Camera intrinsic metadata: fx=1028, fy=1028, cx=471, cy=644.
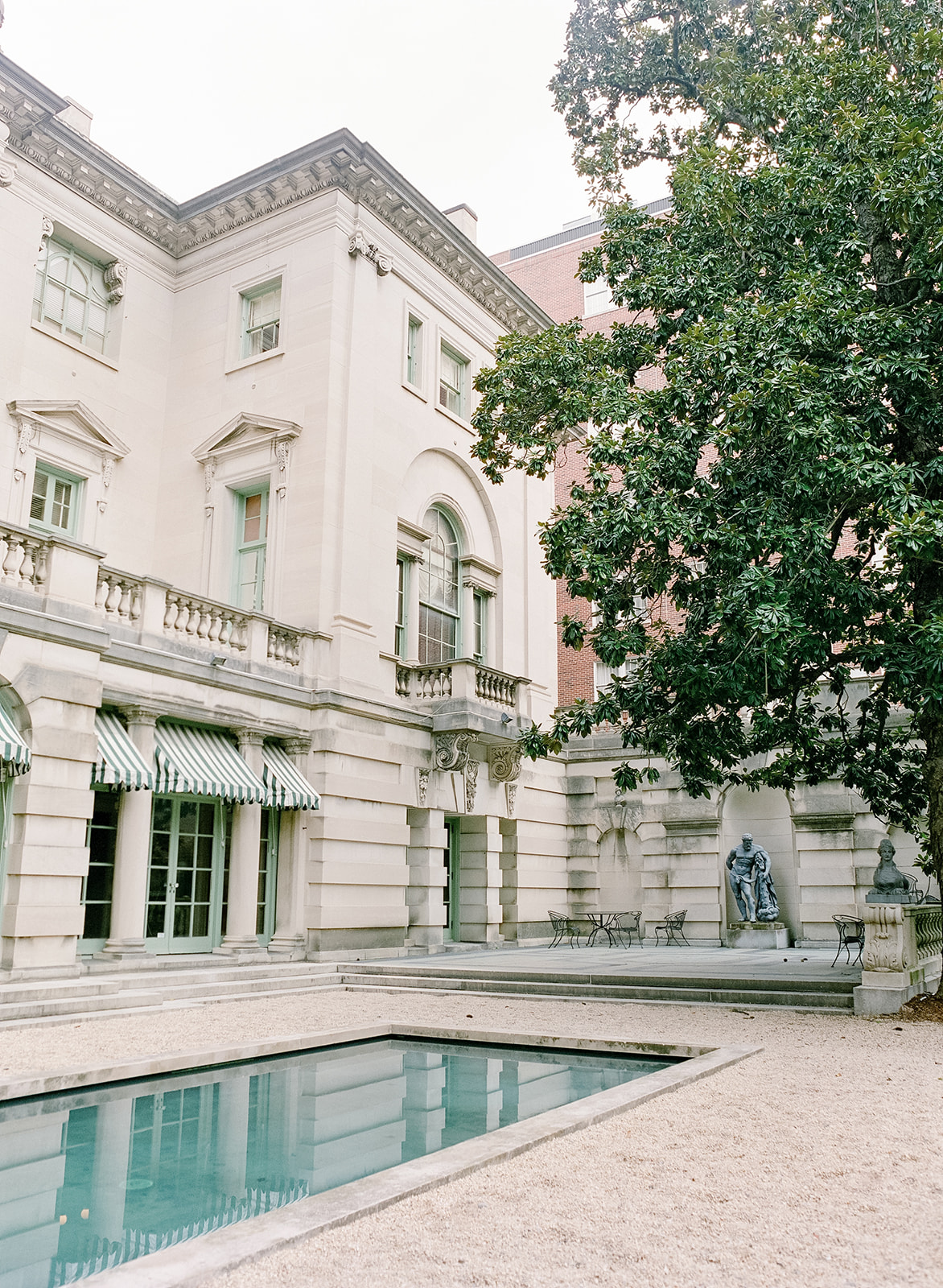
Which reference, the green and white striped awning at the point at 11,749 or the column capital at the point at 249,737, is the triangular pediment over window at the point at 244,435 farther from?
the green and white striped awning at the point at 11,749

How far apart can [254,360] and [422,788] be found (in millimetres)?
10001

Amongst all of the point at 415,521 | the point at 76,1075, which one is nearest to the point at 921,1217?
the point at 76,1075

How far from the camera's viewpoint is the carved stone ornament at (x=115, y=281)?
74.1 feet

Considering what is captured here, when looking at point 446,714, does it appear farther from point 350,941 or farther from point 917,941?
point 917,941

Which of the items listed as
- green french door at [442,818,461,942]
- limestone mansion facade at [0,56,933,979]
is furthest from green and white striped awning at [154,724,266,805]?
green french door at [442,818,461,942]

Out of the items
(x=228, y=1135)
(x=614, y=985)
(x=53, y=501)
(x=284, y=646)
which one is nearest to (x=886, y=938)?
(x=614, y=985)

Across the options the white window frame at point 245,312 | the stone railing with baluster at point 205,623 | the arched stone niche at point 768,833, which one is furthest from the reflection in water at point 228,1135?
the arched stone niche at point 768,833

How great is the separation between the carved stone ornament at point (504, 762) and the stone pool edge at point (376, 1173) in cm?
1247

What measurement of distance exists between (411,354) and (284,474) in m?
5.30

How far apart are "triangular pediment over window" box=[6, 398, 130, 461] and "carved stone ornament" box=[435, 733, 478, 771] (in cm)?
921

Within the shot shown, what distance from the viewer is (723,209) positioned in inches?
536

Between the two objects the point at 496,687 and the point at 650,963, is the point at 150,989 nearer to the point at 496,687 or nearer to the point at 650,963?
the point at 650,963

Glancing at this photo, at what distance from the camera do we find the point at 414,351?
24.5m

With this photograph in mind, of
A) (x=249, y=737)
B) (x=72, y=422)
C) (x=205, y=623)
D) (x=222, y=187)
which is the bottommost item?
(x=249, y=737)
